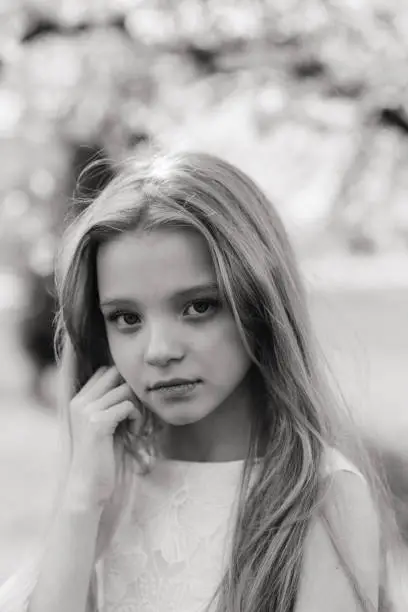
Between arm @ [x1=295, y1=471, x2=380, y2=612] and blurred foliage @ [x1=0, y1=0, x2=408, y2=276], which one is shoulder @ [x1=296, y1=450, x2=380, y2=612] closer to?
arm @ [x1=295, y1=471, x2=380, y2=612]

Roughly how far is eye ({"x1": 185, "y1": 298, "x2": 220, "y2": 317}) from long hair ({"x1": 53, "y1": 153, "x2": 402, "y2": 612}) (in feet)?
0.06

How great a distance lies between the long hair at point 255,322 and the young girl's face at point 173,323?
2cm

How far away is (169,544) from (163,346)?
32 centimetres

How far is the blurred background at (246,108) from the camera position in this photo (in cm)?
276

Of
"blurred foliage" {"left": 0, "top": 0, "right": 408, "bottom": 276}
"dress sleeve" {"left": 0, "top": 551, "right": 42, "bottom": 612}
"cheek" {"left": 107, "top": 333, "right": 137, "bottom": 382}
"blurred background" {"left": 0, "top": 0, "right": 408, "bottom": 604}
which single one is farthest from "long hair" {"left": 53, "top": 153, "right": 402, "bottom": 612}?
"blurred foliage" {"left": 0, "top": 0, "right": 408, "bottom": 276}

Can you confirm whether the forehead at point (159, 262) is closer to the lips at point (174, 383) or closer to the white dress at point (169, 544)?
the lips at point (174, 383)

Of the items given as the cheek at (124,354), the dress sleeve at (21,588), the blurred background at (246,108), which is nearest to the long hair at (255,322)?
the cheek at (124,354)

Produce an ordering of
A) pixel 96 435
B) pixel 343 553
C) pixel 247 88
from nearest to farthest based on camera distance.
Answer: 1. pixel 343 553
2. pixel 96 435
3. pixel 247 88

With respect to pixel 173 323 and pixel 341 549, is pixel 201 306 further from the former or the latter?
pixel 341 549

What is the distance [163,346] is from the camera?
1.14 m

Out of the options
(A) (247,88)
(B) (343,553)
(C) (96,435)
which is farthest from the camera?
(A) (247,88)

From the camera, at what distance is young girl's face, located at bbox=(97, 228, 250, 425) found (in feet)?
3.77

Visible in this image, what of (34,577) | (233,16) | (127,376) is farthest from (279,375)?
(233,16)

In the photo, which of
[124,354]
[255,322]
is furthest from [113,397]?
[255,322]
